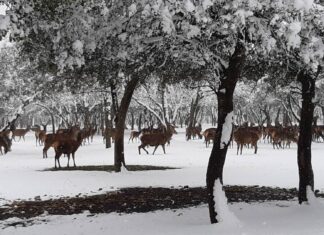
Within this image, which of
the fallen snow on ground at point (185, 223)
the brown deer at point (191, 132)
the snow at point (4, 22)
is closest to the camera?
the snow at point (4, 22)

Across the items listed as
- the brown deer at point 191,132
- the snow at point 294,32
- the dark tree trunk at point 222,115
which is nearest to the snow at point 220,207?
the dark tree trunk at point 222,115

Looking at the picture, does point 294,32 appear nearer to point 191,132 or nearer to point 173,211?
point 173,211

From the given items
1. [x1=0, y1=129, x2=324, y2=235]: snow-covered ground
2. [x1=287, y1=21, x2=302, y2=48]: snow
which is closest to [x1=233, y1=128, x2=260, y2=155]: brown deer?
[x1=0, y1=129, x2=324, y2=235]: snow-covered ground

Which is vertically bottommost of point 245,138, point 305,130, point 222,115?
point 245,138

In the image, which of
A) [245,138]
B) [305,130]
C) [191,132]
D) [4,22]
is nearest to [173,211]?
[305,130]

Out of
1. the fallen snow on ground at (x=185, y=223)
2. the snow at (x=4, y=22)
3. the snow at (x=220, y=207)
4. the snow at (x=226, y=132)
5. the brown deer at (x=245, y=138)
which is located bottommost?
the fallen snow on ground at (x=185, y=223)

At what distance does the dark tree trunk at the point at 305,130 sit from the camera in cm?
1002

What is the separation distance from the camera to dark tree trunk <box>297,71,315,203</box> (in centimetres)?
1002

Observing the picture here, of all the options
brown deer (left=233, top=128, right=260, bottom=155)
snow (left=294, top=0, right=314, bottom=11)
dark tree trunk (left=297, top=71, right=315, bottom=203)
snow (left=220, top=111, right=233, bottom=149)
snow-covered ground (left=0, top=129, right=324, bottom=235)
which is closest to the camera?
snow (left=294, top=0, right=314, bottom=11)

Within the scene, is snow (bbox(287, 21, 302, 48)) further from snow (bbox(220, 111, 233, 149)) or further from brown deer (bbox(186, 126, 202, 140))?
brown deer (bbox(186, 126, 202, 140))

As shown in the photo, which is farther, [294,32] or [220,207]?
[220,207]

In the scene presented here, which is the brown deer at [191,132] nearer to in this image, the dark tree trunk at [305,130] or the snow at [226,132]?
the dark tree trunk at [305,130]

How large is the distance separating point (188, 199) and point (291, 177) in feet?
17.3

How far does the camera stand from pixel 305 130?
10.2 meters
